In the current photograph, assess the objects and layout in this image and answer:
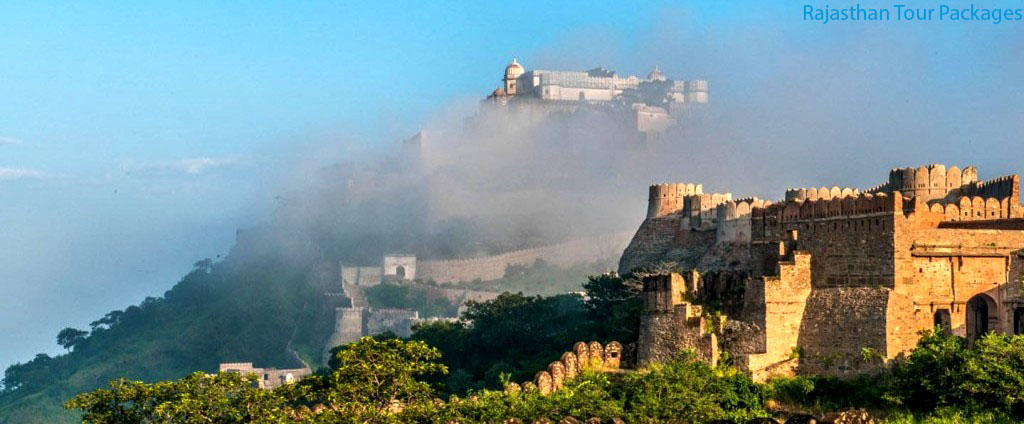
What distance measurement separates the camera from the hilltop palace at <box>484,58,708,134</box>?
138500 millimetres

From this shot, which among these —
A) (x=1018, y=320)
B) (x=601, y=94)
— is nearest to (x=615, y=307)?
(x=1018, y=320)

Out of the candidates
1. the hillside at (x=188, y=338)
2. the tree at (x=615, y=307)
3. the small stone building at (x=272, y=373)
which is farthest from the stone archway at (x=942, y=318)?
the hillside at (x=188, y=338)

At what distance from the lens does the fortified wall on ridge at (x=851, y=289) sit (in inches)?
1478

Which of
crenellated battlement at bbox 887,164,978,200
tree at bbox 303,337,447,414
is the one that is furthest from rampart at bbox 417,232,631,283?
tree at bbox 303,337,447,414

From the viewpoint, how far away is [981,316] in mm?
38750

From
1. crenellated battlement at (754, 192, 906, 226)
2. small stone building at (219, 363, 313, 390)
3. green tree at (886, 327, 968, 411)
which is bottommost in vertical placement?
small stone building at (219, 363, 313, 390)

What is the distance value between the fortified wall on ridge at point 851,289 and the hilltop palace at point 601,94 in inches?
3629

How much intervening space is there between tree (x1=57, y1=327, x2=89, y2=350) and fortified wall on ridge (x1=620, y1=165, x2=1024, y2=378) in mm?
89884

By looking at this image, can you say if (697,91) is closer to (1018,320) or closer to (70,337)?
(70,337)

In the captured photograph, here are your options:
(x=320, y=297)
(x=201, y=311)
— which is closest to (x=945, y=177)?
(x=320, y=297)

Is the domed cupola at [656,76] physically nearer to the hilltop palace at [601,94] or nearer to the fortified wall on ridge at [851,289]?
the hilltop palace at [601,94]

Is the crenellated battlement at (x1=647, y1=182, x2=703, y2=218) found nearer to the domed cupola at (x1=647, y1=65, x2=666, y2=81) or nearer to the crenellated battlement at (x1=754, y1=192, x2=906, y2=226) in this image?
the crenellated battlement at (x1=754, y1=192, x2=906, y2=226)

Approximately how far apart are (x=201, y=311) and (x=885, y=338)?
98940 mm

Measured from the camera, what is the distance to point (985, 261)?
38250mm
